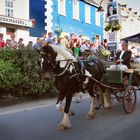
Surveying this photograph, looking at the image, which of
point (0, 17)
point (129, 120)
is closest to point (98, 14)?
point (0, 17)

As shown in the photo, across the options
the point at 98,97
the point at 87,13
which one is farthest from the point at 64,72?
the point at 87,13

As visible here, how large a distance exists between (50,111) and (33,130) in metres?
2.88

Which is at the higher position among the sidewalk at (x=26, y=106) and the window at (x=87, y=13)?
the window at (x=87, y=13)

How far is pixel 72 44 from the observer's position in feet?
66.9

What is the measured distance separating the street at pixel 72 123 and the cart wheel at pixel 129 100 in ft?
0.55

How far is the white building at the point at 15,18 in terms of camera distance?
26.2 metres

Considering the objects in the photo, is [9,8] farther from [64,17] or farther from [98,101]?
[98,101]

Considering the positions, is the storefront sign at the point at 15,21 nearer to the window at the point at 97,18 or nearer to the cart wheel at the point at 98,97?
the window at the point at 97,18

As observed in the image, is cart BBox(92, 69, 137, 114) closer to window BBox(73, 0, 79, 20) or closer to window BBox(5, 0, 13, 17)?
window BBox(5, 0, 13, 17)

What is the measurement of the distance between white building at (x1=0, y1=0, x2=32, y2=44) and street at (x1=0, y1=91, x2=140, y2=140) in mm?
13666

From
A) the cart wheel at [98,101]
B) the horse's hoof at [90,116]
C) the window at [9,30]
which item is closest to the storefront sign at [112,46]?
the window at [9,30]

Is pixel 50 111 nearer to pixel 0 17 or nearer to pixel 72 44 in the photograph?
pixel 72 44

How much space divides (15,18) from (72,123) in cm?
1755

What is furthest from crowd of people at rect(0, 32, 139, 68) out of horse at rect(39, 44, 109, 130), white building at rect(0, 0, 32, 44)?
white building at rect(0, 0, 32, 44)
